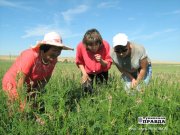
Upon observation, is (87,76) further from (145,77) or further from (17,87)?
(17,87)

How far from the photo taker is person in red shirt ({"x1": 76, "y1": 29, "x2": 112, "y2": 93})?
603cm

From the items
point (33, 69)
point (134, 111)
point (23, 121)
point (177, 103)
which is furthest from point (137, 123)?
point (33, 69)

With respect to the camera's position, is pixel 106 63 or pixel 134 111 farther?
pixel 106 63

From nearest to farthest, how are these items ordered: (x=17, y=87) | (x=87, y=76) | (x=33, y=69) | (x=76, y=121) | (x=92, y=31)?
1. (x=76, y=121)
2. (x=17, y=87)
3. (x=33, y=69)
4. (x=92, y=31)
5. (x=87, y=76)

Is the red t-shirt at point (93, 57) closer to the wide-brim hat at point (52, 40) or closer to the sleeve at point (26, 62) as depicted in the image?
the wide-brim hat at point (52, 40)

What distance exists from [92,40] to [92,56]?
2.18 ft

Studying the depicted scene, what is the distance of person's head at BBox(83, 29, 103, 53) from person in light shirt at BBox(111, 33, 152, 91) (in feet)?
1.07

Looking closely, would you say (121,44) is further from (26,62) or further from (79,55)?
(26,62)

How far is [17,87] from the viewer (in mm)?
4246

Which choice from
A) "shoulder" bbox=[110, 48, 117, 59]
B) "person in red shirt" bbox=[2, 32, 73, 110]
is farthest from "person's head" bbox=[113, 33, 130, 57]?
"person in red shirt" bbox=[2, 32, 73, 110]

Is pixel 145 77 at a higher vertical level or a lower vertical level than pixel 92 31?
lower

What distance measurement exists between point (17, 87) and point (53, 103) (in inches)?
20.7

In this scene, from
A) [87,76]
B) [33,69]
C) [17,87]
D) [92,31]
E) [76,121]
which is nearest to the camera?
[76,121]

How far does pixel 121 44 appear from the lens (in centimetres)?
553
